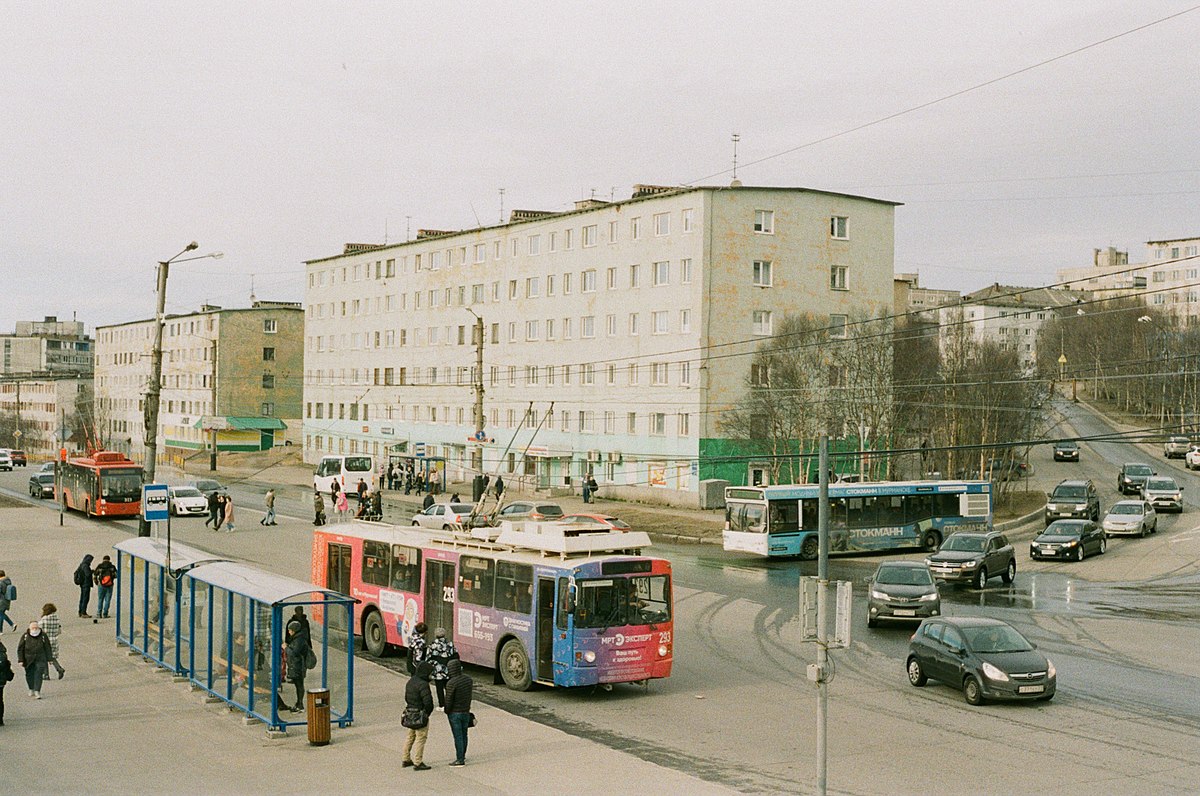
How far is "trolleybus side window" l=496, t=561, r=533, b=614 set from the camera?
66.4 ft

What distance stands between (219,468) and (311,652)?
80216mm

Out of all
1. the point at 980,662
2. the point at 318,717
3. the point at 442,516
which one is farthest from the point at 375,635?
→ the point at 442,516

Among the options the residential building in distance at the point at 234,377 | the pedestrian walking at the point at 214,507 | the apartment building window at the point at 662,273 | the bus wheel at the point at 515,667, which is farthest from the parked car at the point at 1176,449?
the residential building in distance at the point at 234,377

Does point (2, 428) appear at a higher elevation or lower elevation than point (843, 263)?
lower

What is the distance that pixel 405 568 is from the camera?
23531 mm

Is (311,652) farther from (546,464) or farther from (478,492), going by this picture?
(546,464)

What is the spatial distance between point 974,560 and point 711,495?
26063 millimetres

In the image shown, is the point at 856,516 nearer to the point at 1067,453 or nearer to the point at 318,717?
the point at 318,717

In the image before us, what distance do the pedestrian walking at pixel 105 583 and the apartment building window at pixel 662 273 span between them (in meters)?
40.4

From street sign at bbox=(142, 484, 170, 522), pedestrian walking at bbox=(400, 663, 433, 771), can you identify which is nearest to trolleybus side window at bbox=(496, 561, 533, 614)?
pedestrian walking at bbox=(400, 663, 433, 771)

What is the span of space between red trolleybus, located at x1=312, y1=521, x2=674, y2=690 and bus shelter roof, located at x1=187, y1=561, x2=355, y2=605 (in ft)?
9.31

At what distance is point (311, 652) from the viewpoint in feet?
57.6

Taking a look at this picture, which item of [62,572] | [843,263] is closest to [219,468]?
[843,263]

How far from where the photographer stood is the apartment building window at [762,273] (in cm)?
6344
